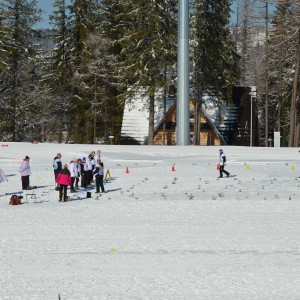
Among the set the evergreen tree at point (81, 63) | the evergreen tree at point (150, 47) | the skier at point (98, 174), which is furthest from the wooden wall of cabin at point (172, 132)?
the skier at point (98, 174)

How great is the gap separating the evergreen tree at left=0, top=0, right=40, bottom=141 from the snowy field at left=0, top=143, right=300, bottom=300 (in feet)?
104

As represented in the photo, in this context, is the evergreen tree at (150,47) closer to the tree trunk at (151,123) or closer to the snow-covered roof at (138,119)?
the tree trunk at (151,123)

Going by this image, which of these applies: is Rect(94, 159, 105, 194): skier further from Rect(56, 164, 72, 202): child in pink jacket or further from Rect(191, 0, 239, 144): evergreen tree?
Rect(191, 0, 239, 144): evergreen tree

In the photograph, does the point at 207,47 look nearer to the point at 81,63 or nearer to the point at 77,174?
the point at 81,63

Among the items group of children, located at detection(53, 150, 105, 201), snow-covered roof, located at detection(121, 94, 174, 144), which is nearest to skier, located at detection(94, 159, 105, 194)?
group of children, located at detection(53, 150, 105, 201)

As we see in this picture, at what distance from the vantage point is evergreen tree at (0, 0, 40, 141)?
2372 inches

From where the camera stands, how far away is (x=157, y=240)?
14.3m

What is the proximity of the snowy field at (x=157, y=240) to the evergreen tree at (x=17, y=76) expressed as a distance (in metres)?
31.7

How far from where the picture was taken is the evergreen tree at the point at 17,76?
60.2m

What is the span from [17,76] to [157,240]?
49.0 metres

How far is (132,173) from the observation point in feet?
101

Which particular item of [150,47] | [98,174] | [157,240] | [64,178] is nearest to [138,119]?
[150,47]

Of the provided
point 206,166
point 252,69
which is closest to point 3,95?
point 206,166

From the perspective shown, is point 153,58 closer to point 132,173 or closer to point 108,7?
point 108,7
